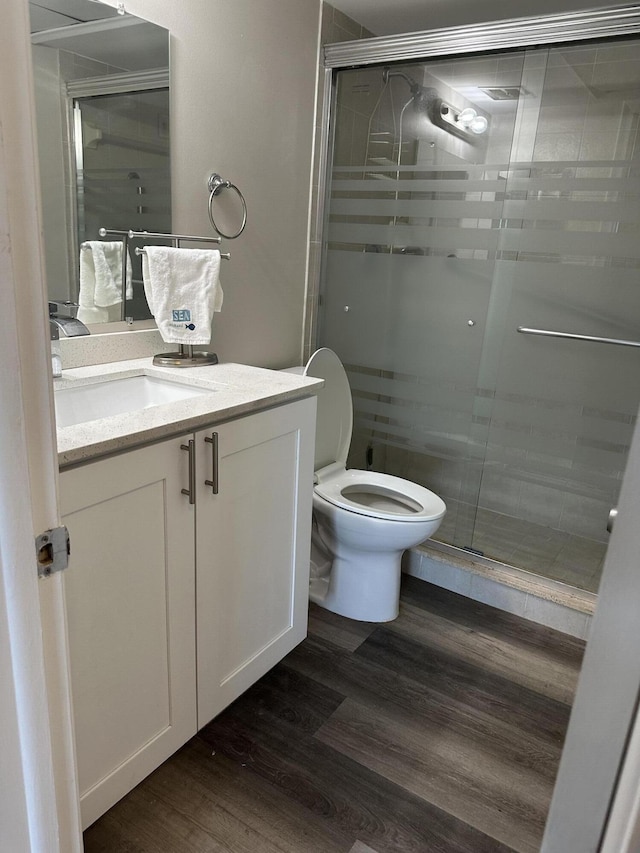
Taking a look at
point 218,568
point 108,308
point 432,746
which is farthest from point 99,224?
point 432,746

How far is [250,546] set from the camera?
64.4 inches

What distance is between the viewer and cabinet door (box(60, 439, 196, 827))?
3.90 ft

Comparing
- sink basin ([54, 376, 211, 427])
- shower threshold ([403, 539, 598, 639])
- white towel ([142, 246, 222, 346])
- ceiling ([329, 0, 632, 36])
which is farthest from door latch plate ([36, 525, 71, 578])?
ceiling ([329, 0, 632, 36])

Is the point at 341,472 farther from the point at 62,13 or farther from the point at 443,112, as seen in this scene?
the point at 62,13

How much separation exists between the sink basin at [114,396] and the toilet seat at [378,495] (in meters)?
0.65

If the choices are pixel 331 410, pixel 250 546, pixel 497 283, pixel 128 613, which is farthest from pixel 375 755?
pixel 497 283

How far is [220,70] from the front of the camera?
1970 mm

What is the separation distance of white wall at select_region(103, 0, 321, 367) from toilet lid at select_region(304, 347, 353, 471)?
0.35m

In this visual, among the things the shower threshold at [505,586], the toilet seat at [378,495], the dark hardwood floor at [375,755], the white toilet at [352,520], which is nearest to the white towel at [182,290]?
the white toilet at [352,520]

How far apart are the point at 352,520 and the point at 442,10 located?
1.94 m

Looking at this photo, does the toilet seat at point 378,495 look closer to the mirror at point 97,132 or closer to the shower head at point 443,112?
the mirror at point 97,132

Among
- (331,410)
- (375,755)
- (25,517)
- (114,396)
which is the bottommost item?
(375,755)

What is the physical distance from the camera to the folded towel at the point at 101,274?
174 cm

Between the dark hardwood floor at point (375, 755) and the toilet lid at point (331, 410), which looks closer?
the dark hardwood floor at point (375, 755)
